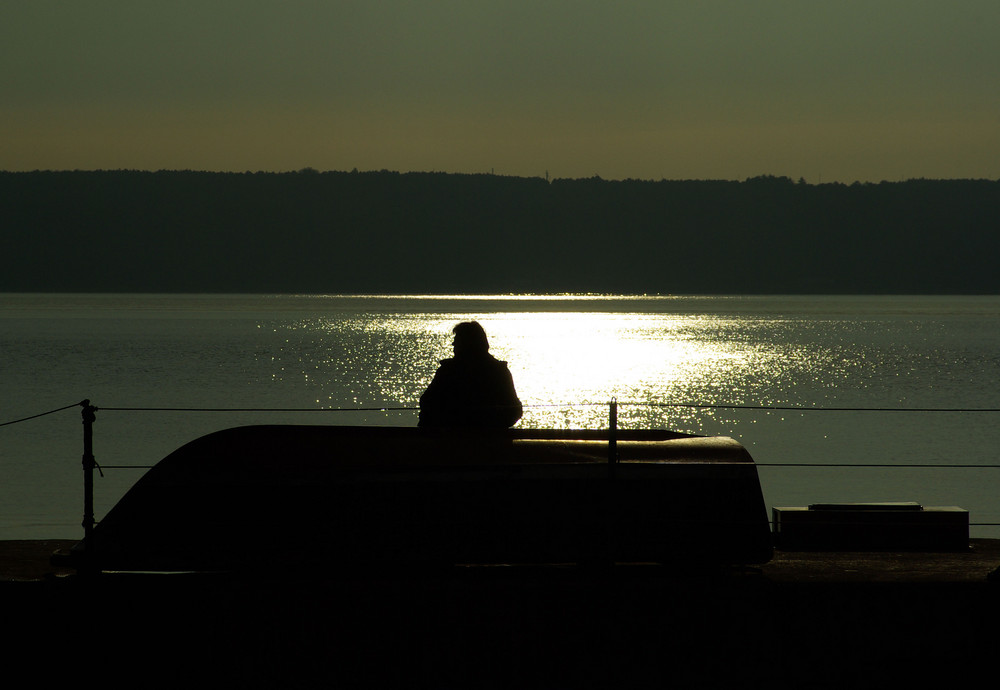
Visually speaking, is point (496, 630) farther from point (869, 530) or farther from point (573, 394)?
point (573, 394)

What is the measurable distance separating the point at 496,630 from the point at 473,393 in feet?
5.64

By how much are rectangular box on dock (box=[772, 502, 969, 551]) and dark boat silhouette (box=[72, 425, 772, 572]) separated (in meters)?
1.76

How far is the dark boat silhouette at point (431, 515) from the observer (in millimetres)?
7453

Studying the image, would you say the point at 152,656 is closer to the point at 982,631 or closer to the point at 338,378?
the point at 982,631

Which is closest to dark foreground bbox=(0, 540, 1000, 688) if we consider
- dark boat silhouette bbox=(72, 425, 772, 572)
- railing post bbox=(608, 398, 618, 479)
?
dark boat silhouette bbox=(72, 425, 772, 572)

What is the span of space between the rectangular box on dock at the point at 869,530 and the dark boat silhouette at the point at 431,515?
1.76 metres

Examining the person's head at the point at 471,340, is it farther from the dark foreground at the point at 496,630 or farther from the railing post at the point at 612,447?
the dark foreground at the point at 496,630

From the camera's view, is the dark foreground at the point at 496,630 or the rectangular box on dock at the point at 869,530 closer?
the dark foreground at the point at 496,630

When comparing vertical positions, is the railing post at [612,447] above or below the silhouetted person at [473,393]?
below

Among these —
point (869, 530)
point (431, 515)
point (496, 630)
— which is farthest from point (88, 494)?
point (869, 530)

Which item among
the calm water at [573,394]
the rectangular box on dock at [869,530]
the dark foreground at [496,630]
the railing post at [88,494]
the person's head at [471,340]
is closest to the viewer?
the dark foreground at [496,630]

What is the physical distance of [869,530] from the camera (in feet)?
30.0

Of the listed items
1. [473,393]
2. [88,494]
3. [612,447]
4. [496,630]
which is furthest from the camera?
[473,393]

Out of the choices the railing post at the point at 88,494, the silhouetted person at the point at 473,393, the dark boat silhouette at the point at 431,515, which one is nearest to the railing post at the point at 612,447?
the dark boat silhouette at the point at 431,515
